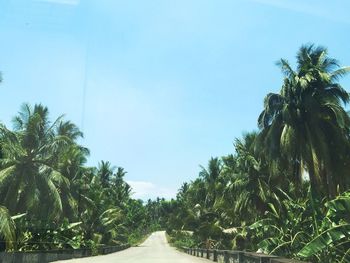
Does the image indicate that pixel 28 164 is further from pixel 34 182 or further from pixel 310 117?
pixel 310 117

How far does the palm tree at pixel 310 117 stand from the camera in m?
28.5

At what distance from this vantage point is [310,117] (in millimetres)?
29516

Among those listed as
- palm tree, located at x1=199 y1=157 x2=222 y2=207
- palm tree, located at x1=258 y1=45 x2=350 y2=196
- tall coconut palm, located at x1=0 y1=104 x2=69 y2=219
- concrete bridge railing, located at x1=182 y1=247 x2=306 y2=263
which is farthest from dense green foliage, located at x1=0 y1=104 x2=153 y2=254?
palm tree, located at x1=199 y1=157 x2=222 y2=207

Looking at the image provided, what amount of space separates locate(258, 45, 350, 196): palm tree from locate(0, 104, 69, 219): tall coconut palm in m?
14.4

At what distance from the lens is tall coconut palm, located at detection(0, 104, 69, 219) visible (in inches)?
1235

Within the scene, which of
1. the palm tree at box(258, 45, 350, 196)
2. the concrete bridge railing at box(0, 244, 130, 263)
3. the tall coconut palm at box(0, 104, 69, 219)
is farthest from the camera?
the tall coconut palm at box(0, 104, 69, 219)

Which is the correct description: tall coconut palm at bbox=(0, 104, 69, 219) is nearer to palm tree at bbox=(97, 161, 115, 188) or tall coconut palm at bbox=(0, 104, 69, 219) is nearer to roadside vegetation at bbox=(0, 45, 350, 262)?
roadside vegetation at bbox=(0, 45, 350, 262)

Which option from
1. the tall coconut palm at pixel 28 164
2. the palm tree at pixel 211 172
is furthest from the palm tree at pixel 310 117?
the palm tree at pixel 211 172

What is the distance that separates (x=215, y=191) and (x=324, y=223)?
39.2m

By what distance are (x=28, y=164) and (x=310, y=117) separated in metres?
18.2

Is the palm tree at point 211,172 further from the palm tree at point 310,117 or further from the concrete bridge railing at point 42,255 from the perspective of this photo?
the palm tree at point 310,117

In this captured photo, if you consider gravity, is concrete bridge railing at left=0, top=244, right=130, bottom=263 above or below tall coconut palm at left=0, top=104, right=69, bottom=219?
below

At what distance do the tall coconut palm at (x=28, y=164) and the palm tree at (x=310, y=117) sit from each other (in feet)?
47.3

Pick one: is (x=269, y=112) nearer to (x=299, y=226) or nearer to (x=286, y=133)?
(x=286, y=133)
